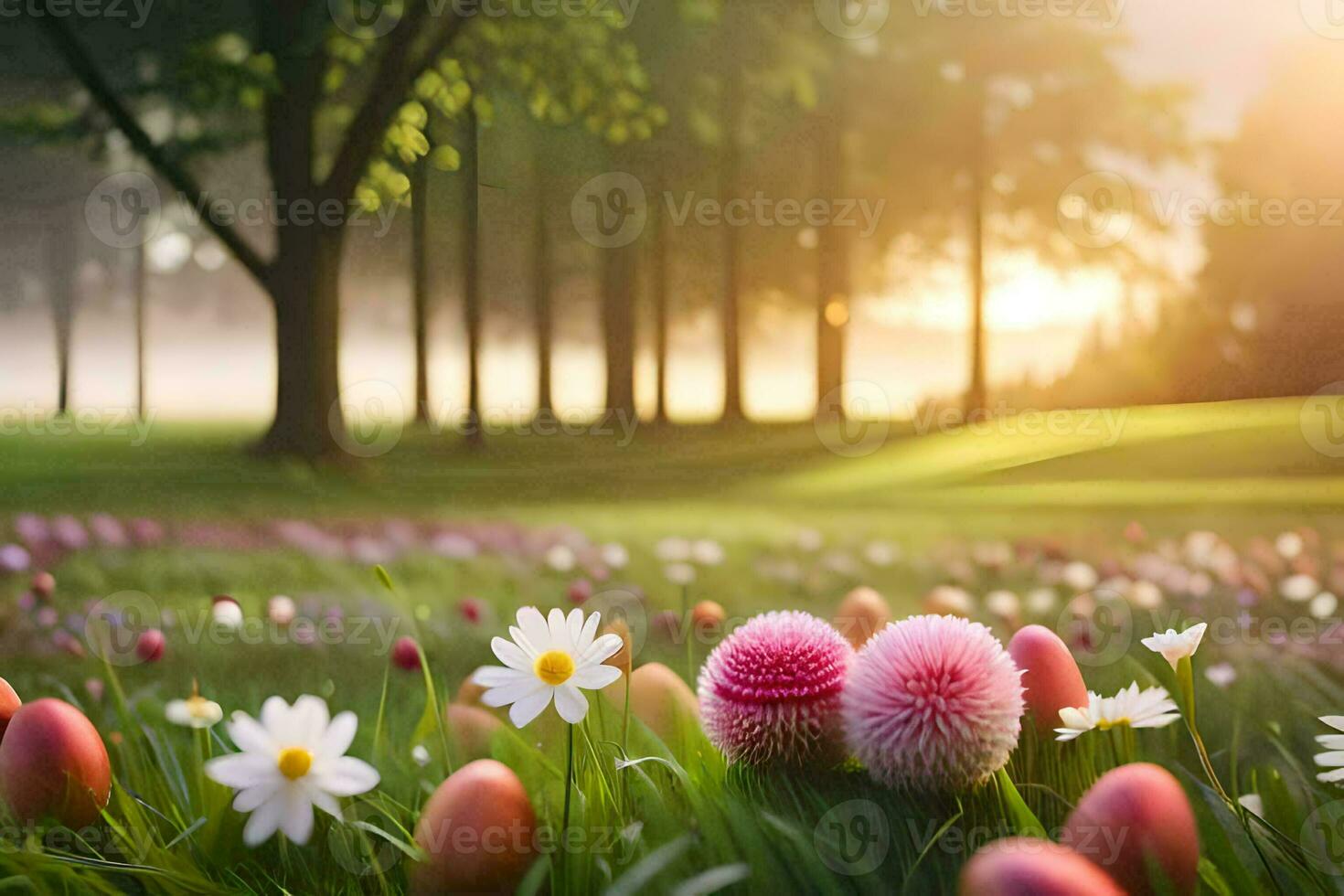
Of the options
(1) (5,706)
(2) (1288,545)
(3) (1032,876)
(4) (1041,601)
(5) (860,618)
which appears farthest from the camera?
(2) (1288,545)

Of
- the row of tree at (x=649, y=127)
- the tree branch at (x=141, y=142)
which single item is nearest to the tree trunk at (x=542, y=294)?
the row of tree at (x=649, y=127)

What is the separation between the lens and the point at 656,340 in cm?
206

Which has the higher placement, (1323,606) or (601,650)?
(601,650)

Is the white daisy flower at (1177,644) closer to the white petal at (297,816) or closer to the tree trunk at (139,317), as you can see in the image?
the white petal at (297,816)

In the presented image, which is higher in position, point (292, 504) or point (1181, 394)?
point (1181, 394)

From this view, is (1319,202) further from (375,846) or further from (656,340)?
(375,846)

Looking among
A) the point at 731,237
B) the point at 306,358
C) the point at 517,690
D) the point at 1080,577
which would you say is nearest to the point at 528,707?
the point at 517,690

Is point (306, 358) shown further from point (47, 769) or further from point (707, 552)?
point (47, 769)

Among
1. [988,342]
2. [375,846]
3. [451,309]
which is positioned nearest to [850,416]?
[988,342]

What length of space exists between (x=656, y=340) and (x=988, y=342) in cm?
61

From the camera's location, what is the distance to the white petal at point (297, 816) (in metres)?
0.41

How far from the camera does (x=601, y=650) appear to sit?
49 cm

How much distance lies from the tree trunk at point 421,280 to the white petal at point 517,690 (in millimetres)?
1455

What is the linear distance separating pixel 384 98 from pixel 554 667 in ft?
5.56
